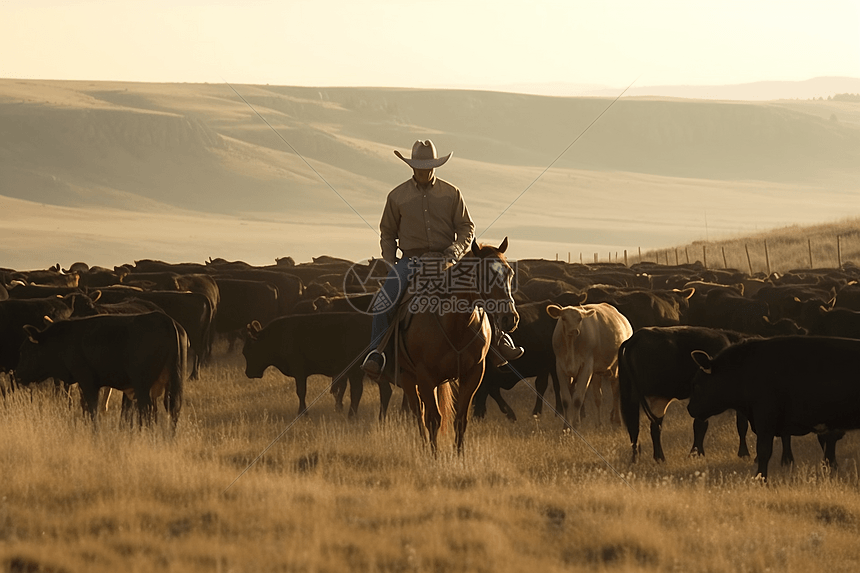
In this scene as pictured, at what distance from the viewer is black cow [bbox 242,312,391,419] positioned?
1224cm

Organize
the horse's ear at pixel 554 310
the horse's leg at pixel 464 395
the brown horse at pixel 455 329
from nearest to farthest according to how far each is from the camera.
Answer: the brown horse at pixel 455 329, the horse's leg at pixel 464 395, the horse's ear at pixel 554 310

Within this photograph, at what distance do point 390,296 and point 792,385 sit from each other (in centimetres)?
352

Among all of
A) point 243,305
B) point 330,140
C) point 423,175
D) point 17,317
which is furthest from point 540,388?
point 330,140

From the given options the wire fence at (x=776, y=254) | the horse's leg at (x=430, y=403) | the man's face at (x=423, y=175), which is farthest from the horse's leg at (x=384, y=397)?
the wire fence at (x=776, y=254)

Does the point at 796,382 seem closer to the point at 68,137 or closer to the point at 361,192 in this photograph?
the point at 361,192

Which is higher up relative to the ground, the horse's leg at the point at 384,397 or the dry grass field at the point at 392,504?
the horse's leg at the point at 384,397

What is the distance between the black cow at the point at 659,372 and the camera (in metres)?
Result: 9.37

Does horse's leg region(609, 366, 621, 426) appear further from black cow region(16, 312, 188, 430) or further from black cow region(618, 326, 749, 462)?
black cow region(16, 312, 188, 430)

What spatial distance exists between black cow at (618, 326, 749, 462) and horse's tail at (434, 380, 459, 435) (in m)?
1.72

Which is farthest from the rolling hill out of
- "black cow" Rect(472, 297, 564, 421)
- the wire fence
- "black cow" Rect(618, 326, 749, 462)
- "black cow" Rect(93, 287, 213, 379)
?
"black cow" Rect(618, 326, 749, 462)

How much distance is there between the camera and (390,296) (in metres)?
8.85

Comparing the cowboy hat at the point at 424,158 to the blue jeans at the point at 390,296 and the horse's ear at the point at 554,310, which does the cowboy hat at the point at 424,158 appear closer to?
the blue jeans at the point at 390,296

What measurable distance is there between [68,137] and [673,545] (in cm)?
11638

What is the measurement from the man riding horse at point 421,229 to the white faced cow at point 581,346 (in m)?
1.86
